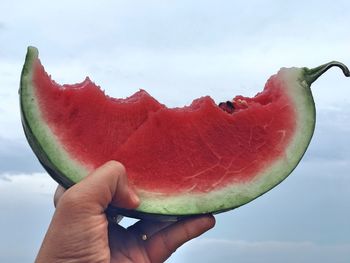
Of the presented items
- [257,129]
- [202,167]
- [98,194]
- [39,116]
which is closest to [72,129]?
[39,116]

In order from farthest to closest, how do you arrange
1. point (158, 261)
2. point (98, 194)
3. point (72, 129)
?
point (158, 261)
point (72, 129)
point (98, 194)

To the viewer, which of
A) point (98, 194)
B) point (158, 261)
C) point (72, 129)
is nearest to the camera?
point (98, 194)

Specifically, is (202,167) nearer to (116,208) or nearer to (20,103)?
(116,208)

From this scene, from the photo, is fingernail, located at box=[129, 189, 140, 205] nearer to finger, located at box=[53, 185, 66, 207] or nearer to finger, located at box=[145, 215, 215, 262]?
finger, located at box=[145, 215, 215, 262]

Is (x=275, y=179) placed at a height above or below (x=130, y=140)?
below

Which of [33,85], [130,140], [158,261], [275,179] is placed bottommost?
[158,261]

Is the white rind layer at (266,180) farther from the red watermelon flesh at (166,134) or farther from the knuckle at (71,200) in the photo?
the knuckle at (71,200)

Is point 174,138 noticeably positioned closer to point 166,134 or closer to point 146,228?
point 166,134

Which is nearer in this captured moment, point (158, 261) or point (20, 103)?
point (20, 103)
